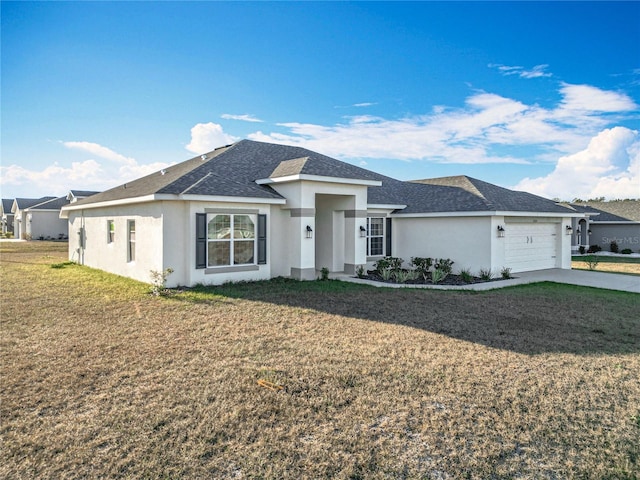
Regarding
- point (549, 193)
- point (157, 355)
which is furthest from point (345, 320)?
point (549, 193)

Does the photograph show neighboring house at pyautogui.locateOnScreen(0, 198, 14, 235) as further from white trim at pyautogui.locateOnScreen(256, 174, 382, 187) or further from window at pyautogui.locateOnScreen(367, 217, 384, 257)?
window at pyautogui.locateOnScreen(367, 217, 384, 257)

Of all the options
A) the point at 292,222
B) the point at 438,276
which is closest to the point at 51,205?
the point at 292,222

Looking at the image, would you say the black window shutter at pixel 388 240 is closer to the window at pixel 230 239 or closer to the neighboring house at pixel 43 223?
the window at pixel 230 239

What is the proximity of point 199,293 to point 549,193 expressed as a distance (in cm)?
5961

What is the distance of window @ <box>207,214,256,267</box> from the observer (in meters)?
13.3

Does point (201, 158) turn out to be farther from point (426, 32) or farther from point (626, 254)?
point (626, 254)

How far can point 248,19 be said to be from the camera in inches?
572

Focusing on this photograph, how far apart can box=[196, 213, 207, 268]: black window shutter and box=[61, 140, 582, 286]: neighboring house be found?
32 mm

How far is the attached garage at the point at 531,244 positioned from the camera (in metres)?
17.1

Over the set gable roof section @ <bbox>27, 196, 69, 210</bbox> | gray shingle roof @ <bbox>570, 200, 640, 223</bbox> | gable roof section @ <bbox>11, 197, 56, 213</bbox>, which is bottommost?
gray shingle roof @ <bbox>570, 200, 640, 223</bbox>

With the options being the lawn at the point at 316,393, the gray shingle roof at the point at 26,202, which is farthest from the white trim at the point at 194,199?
the gray shingle roof at the point at 26,202

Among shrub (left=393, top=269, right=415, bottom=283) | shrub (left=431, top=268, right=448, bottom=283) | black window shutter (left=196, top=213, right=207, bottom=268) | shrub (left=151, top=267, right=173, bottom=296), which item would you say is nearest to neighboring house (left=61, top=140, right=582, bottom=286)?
black window shutter (left=196, top=213, right=207, bottom=268)

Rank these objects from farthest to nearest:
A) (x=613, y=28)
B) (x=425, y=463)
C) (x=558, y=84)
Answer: (x=558, y=84) < (x=613, y=28) < (x=425, y=463)

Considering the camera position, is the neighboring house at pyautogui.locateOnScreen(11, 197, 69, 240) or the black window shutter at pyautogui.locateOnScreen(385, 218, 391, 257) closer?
the black window shutter at pyautogui.locateOnScreen(385, 218, 391, 257)
